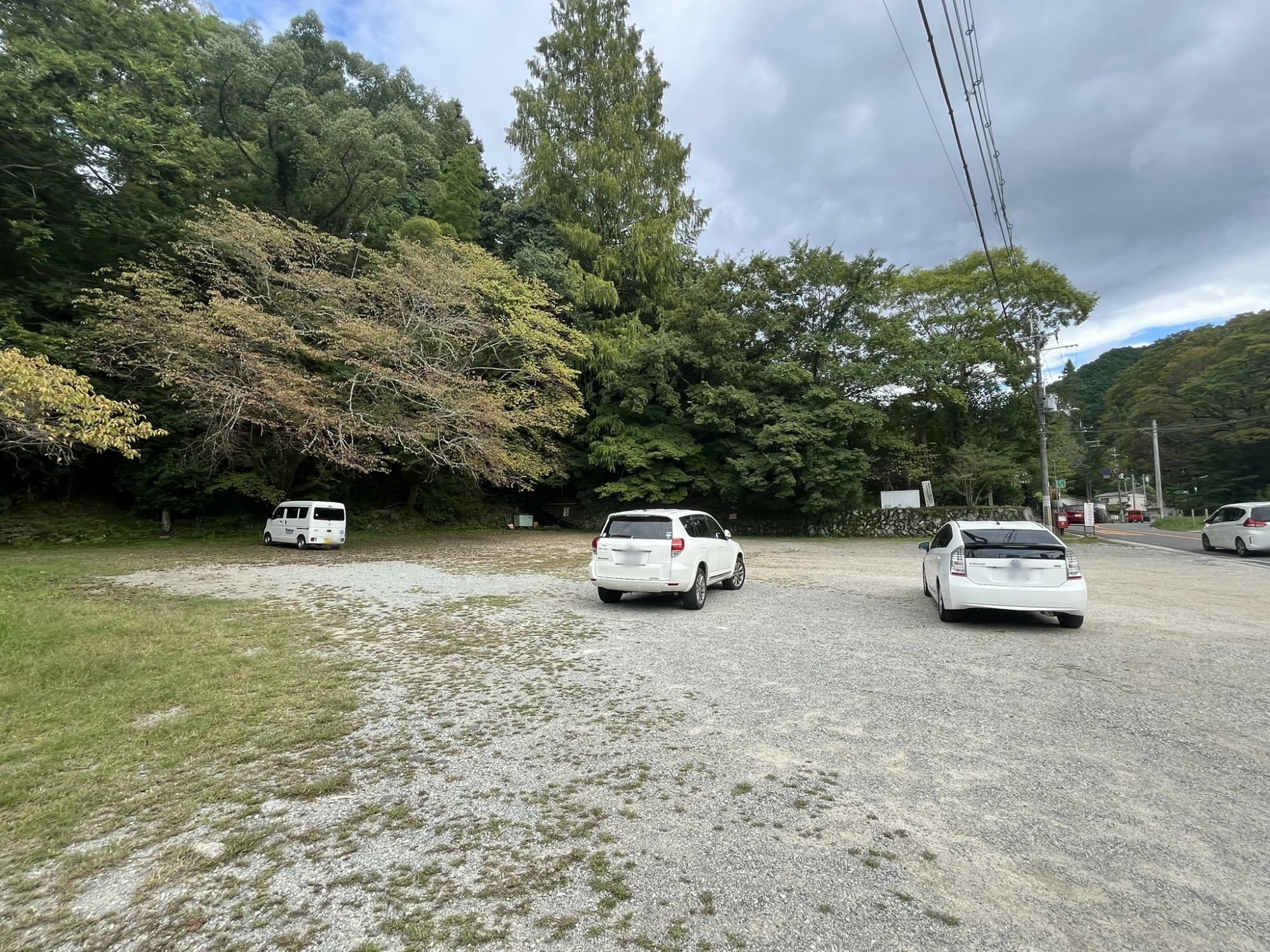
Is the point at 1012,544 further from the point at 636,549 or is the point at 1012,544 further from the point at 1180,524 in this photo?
the point at 1180,524

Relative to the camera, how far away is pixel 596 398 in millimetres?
28891

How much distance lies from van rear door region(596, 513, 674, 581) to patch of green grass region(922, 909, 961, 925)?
20.2 ft

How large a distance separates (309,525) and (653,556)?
1451 centimetres

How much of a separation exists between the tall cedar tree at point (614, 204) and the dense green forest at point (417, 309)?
0.16 m

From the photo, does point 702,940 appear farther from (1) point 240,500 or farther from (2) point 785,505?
(1) point 240,500

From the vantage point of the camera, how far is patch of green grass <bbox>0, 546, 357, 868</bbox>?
3.07 meters

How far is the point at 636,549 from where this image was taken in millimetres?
8570

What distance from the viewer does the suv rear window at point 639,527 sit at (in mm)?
8609

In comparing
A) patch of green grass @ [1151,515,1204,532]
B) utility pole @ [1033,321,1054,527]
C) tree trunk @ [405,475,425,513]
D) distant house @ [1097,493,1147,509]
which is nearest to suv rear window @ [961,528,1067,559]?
utility pole @ [1033,321,1054,527]

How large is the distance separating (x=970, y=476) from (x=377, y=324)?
78.9 ft

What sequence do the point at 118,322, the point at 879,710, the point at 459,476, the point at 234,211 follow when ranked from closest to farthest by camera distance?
the point at 879,710, the point at 118,322, the point at 234,211, the point at 459,476

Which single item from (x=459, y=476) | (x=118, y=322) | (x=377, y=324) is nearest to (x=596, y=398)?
(x=459, y=476)

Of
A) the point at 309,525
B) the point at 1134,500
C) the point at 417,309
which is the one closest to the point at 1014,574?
the point at 417,309

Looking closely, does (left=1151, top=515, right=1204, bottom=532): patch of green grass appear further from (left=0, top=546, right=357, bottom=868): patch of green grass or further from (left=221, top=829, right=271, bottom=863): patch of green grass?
(left=221, top=829, right=271, bottom=863): patch of green grass
